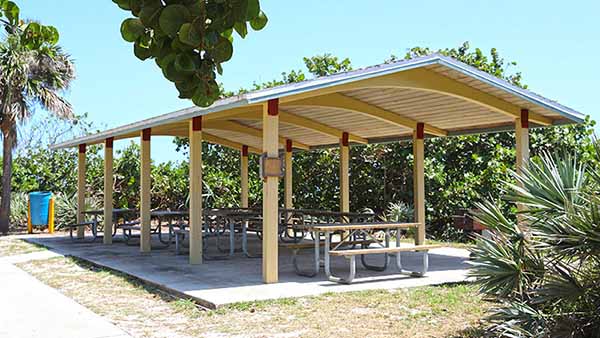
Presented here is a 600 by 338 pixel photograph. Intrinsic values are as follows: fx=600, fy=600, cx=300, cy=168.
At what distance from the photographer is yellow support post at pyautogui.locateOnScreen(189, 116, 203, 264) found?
31.9 feet

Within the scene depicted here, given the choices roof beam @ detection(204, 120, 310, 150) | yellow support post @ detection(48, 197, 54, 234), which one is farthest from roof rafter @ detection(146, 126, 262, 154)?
yellow support post @ detection(48, 197, 54, 234)

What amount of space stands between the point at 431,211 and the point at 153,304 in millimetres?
10153

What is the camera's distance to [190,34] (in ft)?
5.65

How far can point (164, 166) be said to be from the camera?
19.4m

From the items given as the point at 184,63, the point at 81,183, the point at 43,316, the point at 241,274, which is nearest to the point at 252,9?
the point at 184,63

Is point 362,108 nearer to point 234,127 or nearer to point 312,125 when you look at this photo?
point 312,125

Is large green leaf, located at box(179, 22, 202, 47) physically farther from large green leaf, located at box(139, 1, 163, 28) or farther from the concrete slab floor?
the concrete slab floor

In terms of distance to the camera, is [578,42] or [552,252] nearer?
[552,252]

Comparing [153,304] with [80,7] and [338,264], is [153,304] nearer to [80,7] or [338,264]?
[338,264]

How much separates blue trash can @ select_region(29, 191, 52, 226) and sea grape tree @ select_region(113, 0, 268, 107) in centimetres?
1614

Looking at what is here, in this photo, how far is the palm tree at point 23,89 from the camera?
15.7 metres

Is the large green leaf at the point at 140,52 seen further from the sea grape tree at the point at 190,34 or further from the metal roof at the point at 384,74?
the metal roof at the point at 384,74

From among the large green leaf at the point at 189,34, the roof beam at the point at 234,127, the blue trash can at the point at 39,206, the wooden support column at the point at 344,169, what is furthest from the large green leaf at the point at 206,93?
the blue trash can at the point at 39,206

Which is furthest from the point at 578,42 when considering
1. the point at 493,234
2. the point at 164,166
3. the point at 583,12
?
the point at 164,166
